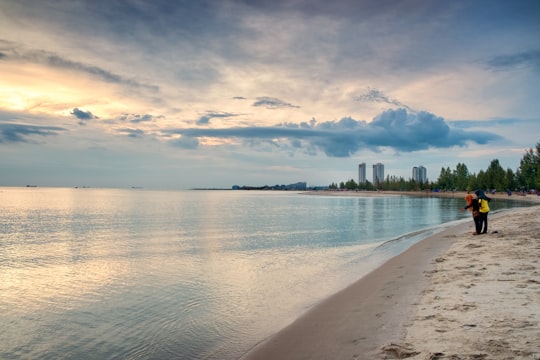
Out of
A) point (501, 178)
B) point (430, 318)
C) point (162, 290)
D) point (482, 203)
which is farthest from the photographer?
point (501, 178)

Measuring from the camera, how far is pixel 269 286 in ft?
46.3

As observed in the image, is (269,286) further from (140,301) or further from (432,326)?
(432,326)

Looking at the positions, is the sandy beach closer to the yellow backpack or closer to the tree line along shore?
the yellow backpack

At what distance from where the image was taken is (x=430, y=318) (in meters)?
7.87

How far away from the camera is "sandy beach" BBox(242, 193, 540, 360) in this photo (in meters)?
6.25

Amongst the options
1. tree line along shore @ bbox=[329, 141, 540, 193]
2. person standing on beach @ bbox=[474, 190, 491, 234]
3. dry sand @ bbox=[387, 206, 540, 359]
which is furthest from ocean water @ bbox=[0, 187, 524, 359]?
tree line along shore @ bbox=[329, 141, 540, 193]

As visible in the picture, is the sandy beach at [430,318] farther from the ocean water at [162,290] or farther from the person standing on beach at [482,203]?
the person standing on beach at [482,203]

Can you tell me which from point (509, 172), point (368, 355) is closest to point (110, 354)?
point (368, 355)

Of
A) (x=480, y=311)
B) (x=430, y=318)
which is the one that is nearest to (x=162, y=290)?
(x=430, y=318)

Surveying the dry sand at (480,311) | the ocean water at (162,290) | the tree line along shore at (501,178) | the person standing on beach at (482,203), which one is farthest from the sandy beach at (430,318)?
the tree line along shore at (501,178)

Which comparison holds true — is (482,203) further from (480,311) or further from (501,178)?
(501,178)

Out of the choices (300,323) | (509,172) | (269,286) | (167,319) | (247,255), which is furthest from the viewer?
(509,172)

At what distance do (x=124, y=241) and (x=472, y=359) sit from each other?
83.6 feet

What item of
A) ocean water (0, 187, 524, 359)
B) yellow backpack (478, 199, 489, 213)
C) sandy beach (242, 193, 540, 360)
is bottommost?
ocean water (0, 187, 524, 359)
